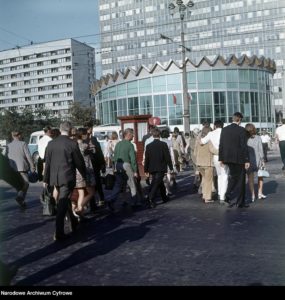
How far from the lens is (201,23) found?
366ft

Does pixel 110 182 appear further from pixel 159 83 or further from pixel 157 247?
pixel 159 83

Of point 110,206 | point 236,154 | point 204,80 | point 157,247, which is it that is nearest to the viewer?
point 157,247

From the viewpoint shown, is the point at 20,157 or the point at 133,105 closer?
the point at 20,157

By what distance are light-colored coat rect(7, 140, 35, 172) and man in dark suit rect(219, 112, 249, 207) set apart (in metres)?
4.08

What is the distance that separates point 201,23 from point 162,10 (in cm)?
1017

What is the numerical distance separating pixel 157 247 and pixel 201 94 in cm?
5232

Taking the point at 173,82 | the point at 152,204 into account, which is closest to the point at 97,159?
the point at 152,204

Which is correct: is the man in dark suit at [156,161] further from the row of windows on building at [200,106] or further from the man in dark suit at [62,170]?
the row of windows on building at [200,106]

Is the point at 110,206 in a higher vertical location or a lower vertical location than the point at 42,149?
lower

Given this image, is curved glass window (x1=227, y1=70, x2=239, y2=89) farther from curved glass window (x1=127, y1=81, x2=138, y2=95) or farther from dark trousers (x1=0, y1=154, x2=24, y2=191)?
dark trousers (x1=0, y1=154, x2=24, y2=191)

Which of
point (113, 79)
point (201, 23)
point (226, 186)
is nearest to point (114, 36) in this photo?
point (201, 23)

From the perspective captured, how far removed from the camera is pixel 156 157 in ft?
31.6
